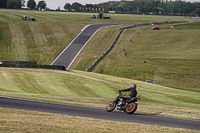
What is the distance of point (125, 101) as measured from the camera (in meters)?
20.1

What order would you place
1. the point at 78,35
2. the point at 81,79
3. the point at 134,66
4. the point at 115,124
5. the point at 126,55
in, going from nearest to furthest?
the point at 115,124, the point at 81,79, the point at 134,66, the point at 126,55, the point at 78,35

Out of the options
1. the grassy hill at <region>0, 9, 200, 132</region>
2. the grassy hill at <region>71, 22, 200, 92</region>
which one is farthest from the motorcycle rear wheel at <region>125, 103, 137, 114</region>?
the grassy hill at <region>71, 22, 200, 92</region>

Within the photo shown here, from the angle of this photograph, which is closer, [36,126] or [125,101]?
[36,126]

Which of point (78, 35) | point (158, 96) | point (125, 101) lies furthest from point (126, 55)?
point (125, 101)

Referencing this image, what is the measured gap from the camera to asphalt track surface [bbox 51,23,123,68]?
70875 millimetres

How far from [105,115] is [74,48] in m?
63.2

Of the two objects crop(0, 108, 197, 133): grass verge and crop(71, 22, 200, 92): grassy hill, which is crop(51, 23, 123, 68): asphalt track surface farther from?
crop(0, 108, 197, 133): grass verge

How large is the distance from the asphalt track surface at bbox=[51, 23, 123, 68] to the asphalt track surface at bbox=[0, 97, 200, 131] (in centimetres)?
4573

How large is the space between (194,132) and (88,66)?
52.9 meters

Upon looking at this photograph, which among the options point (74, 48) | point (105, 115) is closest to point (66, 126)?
point (105, 115)

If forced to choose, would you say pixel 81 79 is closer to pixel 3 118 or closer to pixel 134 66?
pixel 134 66

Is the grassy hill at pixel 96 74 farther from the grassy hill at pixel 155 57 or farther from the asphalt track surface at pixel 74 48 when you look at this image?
the asphalt track surface at pixel 74 48

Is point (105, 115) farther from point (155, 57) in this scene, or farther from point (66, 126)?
point (155, 57)

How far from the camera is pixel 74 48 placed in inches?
3199
